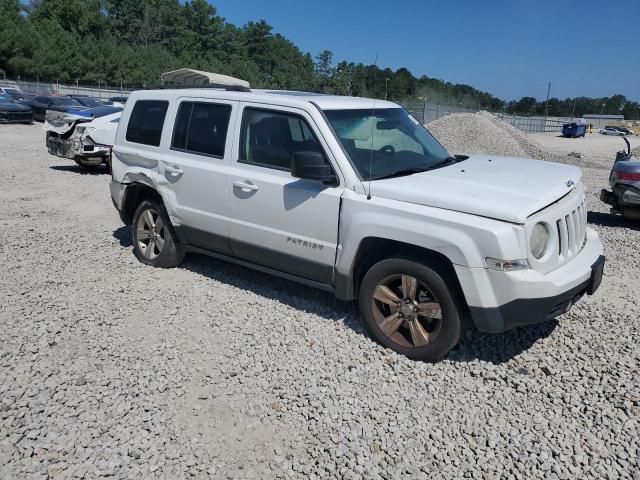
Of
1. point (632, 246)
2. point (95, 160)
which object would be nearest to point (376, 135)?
point (632, 246)

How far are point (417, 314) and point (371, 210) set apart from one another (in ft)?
2.77

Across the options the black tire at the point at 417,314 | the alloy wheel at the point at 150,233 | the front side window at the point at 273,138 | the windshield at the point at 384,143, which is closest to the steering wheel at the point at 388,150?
the windshield at the point at 384,143

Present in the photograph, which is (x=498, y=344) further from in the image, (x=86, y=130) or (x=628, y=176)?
(x=86, y=130)

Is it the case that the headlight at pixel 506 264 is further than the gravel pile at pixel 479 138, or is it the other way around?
the gravel pile at pixel 479 138

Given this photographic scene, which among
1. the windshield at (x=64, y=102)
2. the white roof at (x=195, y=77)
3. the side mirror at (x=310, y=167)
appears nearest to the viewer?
the side mirror at (x=310, y=167)

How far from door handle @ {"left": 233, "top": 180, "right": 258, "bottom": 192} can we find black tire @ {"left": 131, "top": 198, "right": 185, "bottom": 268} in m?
A: 1.23

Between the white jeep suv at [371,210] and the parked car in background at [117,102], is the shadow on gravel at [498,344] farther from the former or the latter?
the parked car in background at [117,102]

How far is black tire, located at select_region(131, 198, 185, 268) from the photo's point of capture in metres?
5.91

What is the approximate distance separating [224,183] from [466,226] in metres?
2.35

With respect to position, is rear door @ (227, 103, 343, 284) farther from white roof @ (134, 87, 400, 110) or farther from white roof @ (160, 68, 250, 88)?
white roof @ (160, 68, 250, 88)

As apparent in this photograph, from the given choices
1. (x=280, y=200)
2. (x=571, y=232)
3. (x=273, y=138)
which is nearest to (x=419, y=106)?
(x=273, y=138)

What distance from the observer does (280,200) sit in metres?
4.71

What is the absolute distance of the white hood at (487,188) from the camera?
3.77 m

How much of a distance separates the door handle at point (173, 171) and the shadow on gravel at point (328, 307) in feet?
3.78
